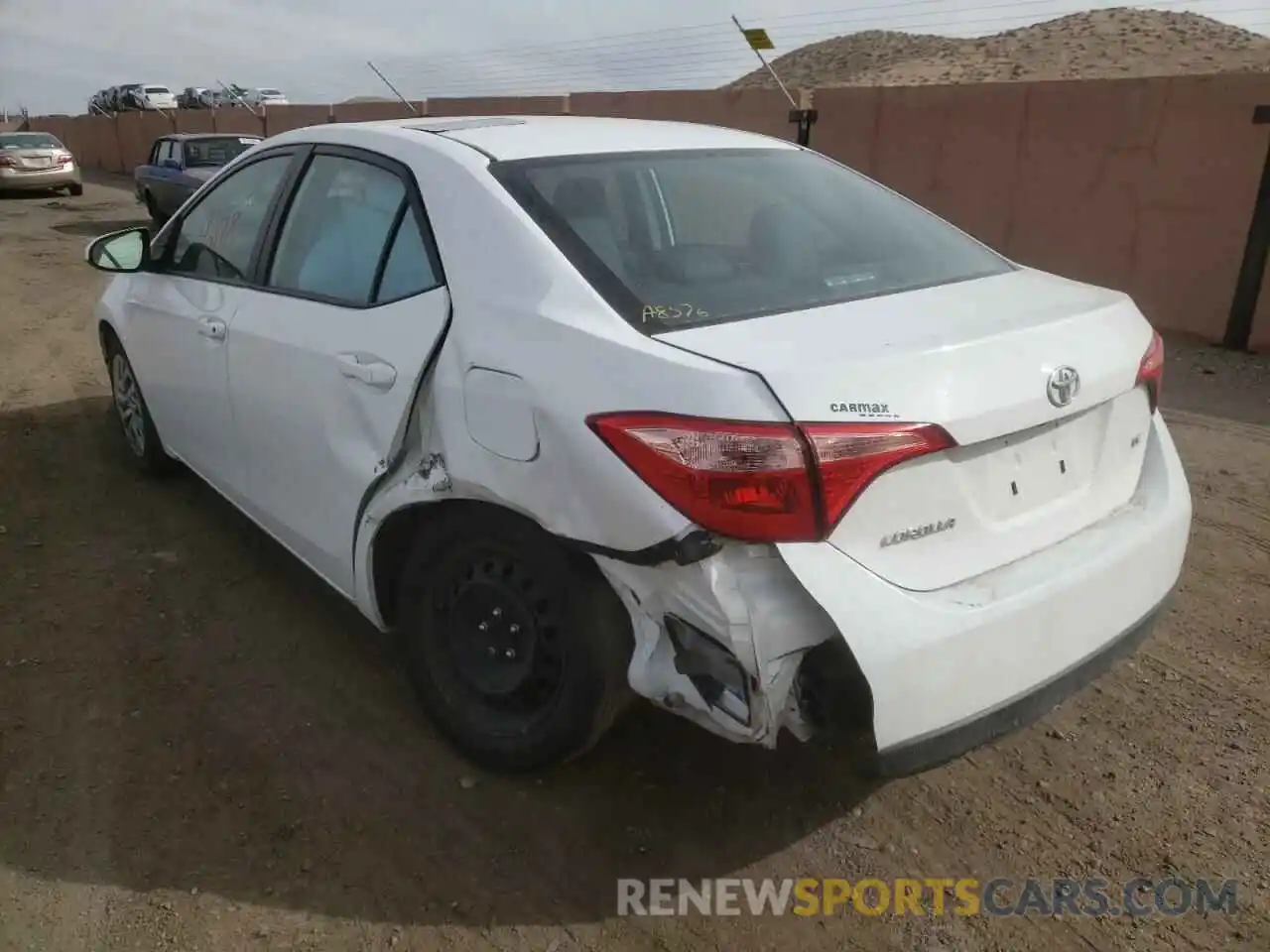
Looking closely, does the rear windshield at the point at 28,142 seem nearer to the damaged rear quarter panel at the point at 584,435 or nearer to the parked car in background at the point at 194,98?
the parked car in background at the point at 194,98

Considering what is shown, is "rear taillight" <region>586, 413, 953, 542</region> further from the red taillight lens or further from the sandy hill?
the sandy hill

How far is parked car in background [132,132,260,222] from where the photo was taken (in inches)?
591

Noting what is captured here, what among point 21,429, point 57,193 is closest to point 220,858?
point 21,429

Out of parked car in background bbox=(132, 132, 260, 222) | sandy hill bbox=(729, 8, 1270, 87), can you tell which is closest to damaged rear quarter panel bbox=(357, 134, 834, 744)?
parked car in background bbox=(132, 132, 260, 222)

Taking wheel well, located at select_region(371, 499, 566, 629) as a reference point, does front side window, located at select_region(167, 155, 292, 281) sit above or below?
above

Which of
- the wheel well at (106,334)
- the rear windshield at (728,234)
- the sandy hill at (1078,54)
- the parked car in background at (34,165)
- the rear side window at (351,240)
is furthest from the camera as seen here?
the sandy hill at (1078,54)

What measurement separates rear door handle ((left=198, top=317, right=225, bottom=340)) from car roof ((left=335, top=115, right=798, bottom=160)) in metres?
0.83

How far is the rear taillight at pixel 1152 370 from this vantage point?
2621 mm

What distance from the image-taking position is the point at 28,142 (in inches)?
890

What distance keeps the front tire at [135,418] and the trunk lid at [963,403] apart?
338 centimetres

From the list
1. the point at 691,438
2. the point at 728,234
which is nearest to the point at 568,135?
the point at 728,234

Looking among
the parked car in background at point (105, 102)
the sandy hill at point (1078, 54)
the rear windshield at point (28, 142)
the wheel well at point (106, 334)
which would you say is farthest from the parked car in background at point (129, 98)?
the wheel well at point (106, 334)

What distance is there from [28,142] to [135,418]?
21.9 metres

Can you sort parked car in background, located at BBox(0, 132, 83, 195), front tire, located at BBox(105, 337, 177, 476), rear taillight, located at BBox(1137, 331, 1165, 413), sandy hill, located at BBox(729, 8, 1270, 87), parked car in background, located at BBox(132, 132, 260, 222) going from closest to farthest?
rear taillight, located at BBox(1137, 331, 1165, 413) < front tire, located at BBox(105, 337, 177, 476) < parked car in background, located at BBox(132, 132, 260, 222) < parked car in background, located at BBox(0, 132, 83, 195) < sandy hill, located at BBox(729, 8, 1270, 87)
